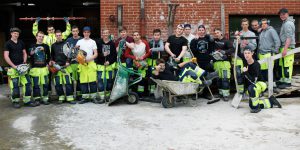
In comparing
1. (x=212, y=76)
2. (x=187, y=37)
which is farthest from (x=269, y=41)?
(x=187, y=37)

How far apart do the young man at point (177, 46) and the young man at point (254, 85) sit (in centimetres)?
148

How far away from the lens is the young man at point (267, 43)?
27.7 feet

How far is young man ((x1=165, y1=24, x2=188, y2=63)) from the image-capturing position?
27.3 ft

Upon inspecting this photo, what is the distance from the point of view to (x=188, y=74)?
7918mm

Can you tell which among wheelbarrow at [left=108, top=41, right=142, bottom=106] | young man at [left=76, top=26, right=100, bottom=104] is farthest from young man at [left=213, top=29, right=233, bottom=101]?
young man at [left=76, top=26, right=100, bottom=104]

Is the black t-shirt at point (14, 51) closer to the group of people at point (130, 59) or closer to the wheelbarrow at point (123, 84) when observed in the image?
the group of people at point (130, 59)

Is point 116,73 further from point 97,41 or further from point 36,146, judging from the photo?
point 36,146

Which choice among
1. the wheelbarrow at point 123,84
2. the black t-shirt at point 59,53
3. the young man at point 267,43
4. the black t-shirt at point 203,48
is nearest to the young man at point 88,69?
the black t-shirt at point 59,53

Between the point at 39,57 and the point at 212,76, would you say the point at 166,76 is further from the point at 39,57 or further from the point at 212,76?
the point at 39,57

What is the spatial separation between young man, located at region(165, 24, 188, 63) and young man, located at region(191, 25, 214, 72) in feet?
1.17

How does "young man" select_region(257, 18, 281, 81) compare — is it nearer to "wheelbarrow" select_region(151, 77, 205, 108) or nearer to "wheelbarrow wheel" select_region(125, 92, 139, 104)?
"wheelbarrow" select_region(151, 77, 205, 108)

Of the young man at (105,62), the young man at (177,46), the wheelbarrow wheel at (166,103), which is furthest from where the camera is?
the young man at (105,62)

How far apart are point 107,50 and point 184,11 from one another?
2.82 metres

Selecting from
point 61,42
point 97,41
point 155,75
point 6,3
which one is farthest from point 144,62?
point 6,3
